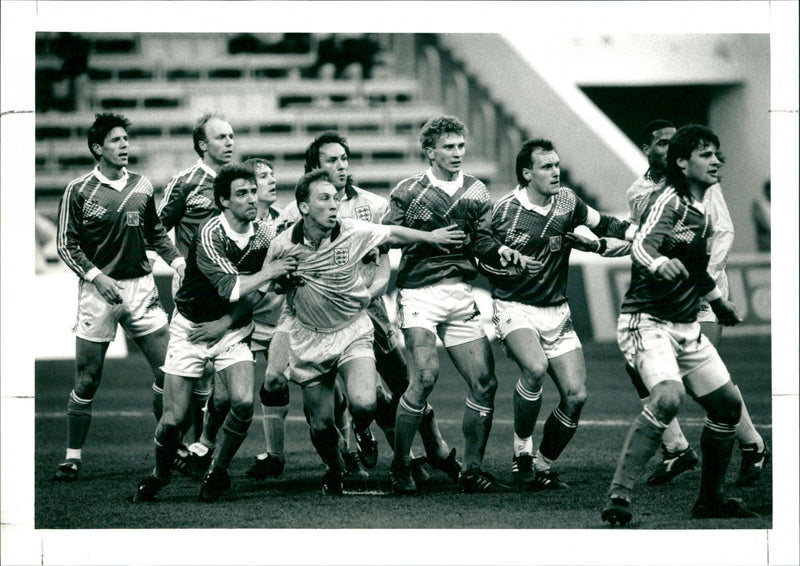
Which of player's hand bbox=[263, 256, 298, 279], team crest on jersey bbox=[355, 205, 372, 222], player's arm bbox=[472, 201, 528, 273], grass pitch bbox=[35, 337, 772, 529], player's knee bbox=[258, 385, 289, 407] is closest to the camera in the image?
grass pitch bbox=[35, 337, 772, 529]

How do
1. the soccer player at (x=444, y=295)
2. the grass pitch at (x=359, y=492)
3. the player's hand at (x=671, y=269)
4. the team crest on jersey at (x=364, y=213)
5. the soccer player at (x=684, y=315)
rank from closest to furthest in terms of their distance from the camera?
1. the player's hand at (x=671, y=269)
2. the soccer player at (x=684, y=315)
3. the grass pitch at (x=359, y=492)
4. the soccer player at (x=444, y=295)
5. the team crest on jersey at (x=364, y=213)

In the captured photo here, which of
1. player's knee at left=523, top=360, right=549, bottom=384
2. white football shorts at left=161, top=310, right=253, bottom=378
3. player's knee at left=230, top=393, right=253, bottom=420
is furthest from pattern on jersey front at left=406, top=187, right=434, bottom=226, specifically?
player's knee at left=230, top=393, right=253, bottom=420

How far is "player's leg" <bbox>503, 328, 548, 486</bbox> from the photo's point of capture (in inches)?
241

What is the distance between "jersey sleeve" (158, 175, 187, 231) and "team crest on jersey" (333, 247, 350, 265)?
1357 mm

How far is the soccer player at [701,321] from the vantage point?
636 cm

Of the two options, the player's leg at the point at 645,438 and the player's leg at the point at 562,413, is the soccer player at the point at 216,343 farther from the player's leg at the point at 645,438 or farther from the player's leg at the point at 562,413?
the player's leg at the point at 645,438

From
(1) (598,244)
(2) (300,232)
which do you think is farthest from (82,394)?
(1) (598,244)

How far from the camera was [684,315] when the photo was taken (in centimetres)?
549

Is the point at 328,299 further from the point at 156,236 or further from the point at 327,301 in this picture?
the point at 156,236

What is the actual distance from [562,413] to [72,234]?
2.84m

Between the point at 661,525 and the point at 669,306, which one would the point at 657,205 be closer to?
the point at 669,306

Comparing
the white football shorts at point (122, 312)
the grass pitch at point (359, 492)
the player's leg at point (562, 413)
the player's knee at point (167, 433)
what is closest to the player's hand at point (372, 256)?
the player's leg at point (562, 413)

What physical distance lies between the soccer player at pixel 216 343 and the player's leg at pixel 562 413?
148 cm

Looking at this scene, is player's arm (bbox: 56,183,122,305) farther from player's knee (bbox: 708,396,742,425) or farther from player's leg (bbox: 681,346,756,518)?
player's knee (bbox: 708,396,742,425)
